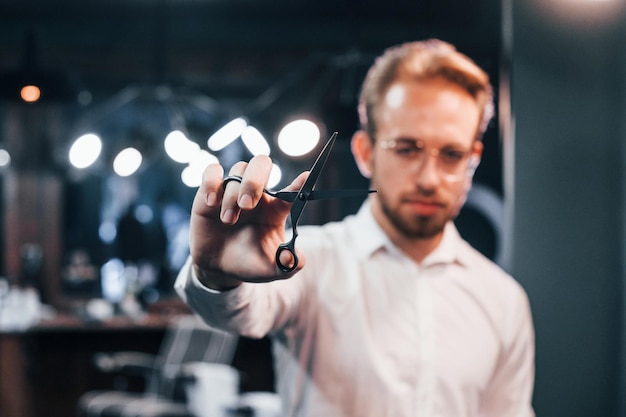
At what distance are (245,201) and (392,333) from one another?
98 cm

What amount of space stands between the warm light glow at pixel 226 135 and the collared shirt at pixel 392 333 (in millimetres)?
2123

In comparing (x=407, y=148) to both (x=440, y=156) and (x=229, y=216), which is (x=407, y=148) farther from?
(x=229, y=216)

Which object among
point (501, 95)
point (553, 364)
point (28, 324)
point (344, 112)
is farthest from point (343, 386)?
point (28, 324)

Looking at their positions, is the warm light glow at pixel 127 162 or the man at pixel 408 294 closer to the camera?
the man at pixel 408 294

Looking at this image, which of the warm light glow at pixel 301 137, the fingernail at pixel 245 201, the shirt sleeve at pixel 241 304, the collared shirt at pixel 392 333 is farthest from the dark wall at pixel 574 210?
the fingernail at pixel 245 201

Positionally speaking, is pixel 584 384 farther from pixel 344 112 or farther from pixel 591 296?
pixel 344 112

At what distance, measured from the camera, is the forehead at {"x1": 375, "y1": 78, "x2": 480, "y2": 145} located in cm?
208

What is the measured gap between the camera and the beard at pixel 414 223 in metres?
2.09

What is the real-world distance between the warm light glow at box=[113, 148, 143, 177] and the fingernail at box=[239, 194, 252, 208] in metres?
3.15

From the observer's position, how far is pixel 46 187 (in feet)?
22.9

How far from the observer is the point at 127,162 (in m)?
4.29

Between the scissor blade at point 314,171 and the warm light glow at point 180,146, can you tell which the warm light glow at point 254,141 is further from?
the scissor blade at point 314,171

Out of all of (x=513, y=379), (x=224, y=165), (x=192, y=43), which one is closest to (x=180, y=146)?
(x=224, y=165)

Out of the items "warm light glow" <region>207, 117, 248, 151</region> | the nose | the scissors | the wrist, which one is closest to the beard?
the nose
